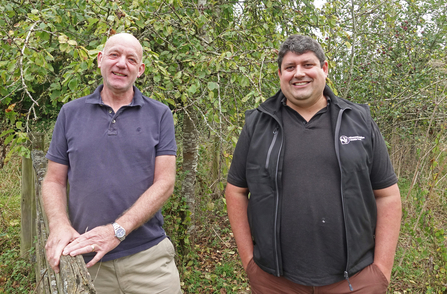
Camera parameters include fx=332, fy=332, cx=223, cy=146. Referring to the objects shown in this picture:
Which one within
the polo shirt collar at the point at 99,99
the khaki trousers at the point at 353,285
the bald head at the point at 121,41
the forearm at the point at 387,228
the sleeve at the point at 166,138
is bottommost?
the khaki trousers at the point at 353,285

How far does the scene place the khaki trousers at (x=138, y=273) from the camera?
2.01 m

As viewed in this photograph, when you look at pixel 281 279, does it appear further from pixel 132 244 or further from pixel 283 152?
pixel 132 244

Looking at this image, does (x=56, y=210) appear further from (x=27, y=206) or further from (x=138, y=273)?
(x=27, y=206)

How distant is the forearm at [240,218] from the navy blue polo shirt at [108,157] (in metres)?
0.48

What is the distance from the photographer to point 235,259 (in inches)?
203

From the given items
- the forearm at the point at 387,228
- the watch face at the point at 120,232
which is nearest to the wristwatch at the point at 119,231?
the watch face at the point at 120,232

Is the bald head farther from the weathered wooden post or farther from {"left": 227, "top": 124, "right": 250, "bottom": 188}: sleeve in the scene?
the weathered wooden post

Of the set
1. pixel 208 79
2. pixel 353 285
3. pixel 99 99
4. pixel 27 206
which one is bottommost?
pixel 353 285

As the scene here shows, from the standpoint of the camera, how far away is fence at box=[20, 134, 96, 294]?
1.33 m

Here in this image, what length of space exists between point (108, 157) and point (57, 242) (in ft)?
1.71

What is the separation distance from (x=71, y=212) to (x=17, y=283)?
360 cm

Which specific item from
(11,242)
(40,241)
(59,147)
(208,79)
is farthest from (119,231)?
(11,242)

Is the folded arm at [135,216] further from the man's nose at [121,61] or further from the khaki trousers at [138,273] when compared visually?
the man's nose at [121,61]

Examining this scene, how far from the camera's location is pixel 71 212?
2014 millimetres
